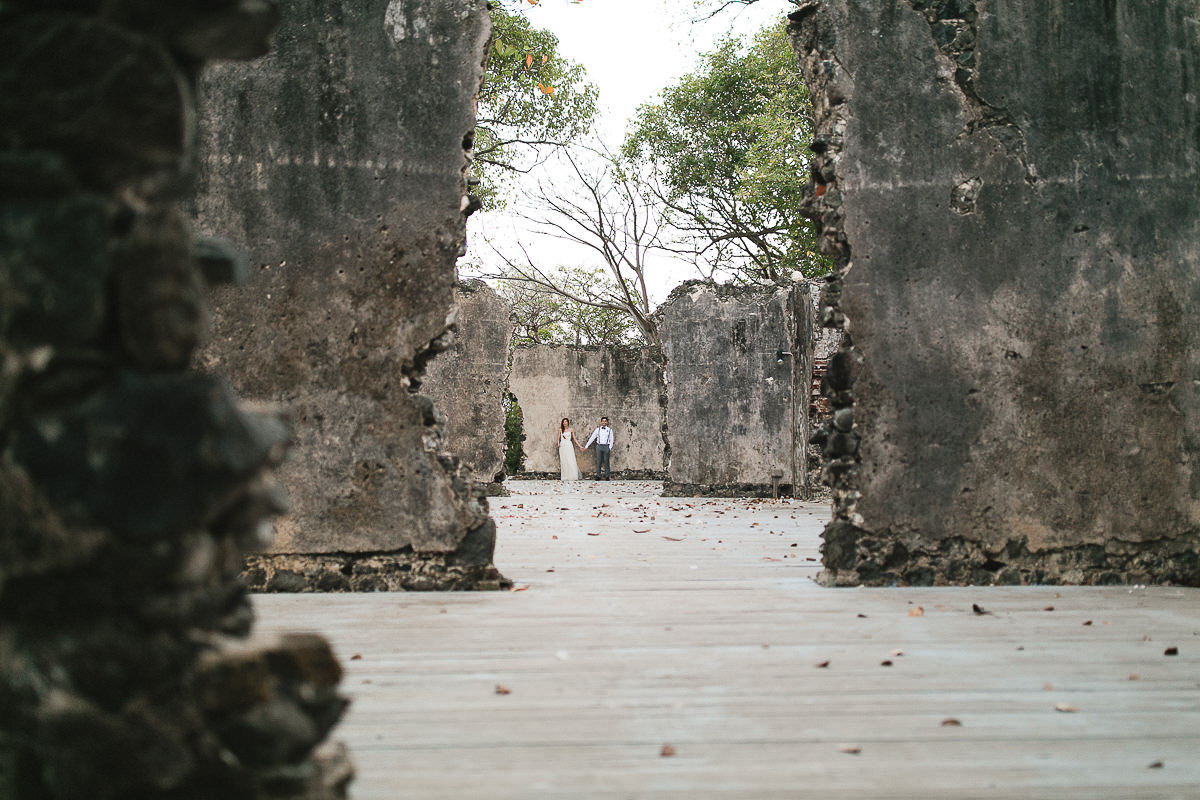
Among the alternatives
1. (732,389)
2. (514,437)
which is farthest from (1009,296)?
(514,437)

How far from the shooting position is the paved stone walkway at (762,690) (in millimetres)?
2045

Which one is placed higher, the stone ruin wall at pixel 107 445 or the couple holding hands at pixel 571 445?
the stone ruin wall at pixel 107 445

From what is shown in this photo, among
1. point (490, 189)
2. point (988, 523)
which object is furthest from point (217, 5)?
point (490, 189)

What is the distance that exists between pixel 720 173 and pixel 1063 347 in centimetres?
1562

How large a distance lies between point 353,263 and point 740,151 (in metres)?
16.0

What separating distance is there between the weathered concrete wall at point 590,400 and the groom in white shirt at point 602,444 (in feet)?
2.71

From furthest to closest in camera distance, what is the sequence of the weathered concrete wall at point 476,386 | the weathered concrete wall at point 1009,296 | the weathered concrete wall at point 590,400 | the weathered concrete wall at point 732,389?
the weathered concrete wall at point 590,400 → the weathered concrete wall at point 476,386 → the weathered concrete wall at point 732,389 → the weathered concrete wall at point 1009,296

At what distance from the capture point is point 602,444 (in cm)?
1878

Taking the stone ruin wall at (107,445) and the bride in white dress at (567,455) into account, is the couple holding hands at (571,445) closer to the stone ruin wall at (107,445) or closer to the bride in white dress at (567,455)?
the bride in white dress at (567,455)

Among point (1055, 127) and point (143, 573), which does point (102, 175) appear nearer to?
point (143, 573)

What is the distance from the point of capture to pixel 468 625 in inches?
148

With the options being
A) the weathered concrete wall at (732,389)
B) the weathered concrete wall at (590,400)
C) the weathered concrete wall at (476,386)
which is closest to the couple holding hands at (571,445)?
the weathered concrete wall at (590,400)

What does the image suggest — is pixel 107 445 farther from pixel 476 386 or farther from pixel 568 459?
pixel 568 459

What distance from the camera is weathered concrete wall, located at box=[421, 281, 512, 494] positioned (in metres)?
13.6
